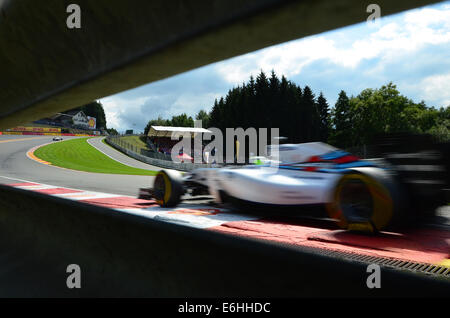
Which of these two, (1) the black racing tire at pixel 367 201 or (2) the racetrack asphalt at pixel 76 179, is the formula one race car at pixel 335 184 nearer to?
(1) the black racing tire at pixel 367 201

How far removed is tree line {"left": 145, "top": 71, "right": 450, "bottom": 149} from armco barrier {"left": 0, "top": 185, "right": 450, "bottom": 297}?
29.9 m

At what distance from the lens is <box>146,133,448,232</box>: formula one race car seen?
3.01m

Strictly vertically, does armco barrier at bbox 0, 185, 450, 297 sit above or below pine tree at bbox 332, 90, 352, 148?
below

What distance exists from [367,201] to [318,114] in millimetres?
38358

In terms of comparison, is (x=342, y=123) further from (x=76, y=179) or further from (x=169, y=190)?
(x=169, y=190)

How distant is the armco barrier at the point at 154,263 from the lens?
2.81 ft

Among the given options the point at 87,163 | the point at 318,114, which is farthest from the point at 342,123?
the point at 87,163

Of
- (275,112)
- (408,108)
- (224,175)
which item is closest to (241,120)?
(275,112)

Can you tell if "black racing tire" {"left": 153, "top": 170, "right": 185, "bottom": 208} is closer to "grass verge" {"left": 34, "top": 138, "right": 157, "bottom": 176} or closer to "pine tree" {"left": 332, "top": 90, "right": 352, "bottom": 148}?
"grass verge" {"left": 34, "top": 138, "right": 157, "bottom": 176}

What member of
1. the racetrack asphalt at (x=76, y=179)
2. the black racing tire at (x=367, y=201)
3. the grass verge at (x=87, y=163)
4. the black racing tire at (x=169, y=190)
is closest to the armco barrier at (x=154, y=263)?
the black racing tire at (x=367, y=201)

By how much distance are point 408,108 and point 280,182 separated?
41386 mm

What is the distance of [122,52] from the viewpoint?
189cm

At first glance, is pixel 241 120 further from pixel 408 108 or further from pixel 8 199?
pixel 8 199

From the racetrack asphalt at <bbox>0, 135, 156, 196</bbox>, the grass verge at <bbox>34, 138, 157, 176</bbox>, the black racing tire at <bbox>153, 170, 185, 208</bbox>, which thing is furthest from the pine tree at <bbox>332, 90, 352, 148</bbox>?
the black racing tire at <bbox>153, 170, 185, 208</bbox>
